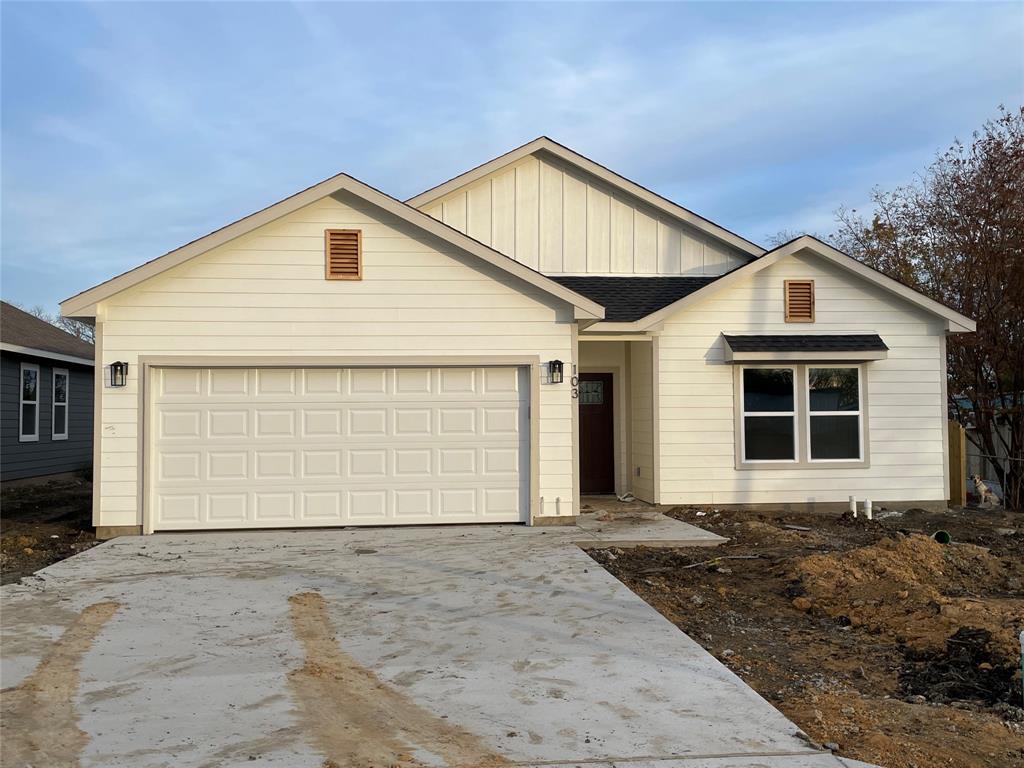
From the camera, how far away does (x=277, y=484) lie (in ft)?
38.0

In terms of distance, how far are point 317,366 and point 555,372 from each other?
10.7 ft

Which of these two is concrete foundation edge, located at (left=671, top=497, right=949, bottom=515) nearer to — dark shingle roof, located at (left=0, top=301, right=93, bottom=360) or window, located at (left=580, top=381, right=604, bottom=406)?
window, located at (left=580, top=381, right=604, bottom=406)

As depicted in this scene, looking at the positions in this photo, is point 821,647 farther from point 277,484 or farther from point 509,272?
point 277,484

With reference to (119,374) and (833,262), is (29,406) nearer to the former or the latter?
(119,374)

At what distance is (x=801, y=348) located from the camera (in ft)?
A: 44.7

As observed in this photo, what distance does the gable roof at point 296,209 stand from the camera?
11164 mm

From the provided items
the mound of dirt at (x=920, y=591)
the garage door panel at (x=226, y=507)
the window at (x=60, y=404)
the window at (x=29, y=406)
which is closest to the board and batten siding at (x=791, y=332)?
the mound of dirt at (x=920, y=591)

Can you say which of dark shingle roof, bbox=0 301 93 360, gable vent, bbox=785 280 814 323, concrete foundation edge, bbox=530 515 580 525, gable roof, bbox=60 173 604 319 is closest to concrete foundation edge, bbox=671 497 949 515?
concrete foundation edge, bbox=530 515 580 525

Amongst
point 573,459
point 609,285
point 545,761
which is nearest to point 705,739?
point 545,761

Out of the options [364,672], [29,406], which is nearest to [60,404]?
[29,406]

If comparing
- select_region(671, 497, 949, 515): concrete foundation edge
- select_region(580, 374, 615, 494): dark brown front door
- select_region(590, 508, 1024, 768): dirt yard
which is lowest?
select_region(590, 508, 1024, 768): dirt yard

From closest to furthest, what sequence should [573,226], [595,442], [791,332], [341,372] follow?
[341,372], [791,332], [595,442], [573,226]

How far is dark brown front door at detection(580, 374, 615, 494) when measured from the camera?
15.6m

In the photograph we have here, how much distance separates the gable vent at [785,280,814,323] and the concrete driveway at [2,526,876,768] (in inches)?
270
